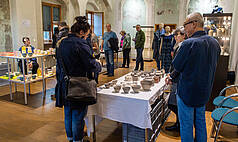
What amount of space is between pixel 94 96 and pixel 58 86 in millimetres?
519

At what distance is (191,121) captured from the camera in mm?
2117

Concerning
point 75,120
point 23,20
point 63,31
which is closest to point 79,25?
point 75,120

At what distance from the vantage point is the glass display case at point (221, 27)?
4609 millimetres

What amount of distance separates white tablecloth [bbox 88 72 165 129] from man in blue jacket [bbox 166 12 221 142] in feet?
1.27

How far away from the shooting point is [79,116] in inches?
93.2

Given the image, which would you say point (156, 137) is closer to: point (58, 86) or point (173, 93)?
point (173, 93)

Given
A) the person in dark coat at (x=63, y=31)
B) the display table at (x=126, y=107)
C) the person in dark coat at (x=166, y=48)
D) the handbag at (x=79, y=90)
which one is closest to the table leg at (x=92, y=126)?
the display table at (x=126, y=107)

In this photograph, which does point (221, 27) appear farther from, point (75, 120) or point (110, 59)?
point (75, 120)

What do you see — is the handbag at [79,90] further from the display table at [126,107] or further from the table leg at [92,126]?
the table leg at [92,126]

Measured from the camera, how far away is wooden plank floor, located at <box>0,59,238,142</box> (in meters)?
2.90

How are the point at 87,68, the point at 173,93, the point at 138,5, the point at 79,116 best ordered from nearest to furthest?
the point at 87,68, the point at 79,116, the point at 173,93, the point at 138,5

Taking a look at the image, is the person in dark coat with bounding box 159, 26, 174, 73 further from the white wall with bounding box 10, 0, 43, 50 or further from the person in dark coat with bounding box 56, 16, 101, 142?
the person in dark coat with bounding box 56, 16, 101, 142

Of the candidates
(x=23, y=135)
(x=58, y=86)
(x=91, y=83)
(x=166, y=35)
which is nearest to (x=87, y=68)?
(x=91, y=83)

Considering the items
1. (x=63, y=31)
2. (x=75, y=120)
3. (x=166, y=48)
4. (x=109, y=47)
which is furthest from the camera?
(x=109, y=47)
